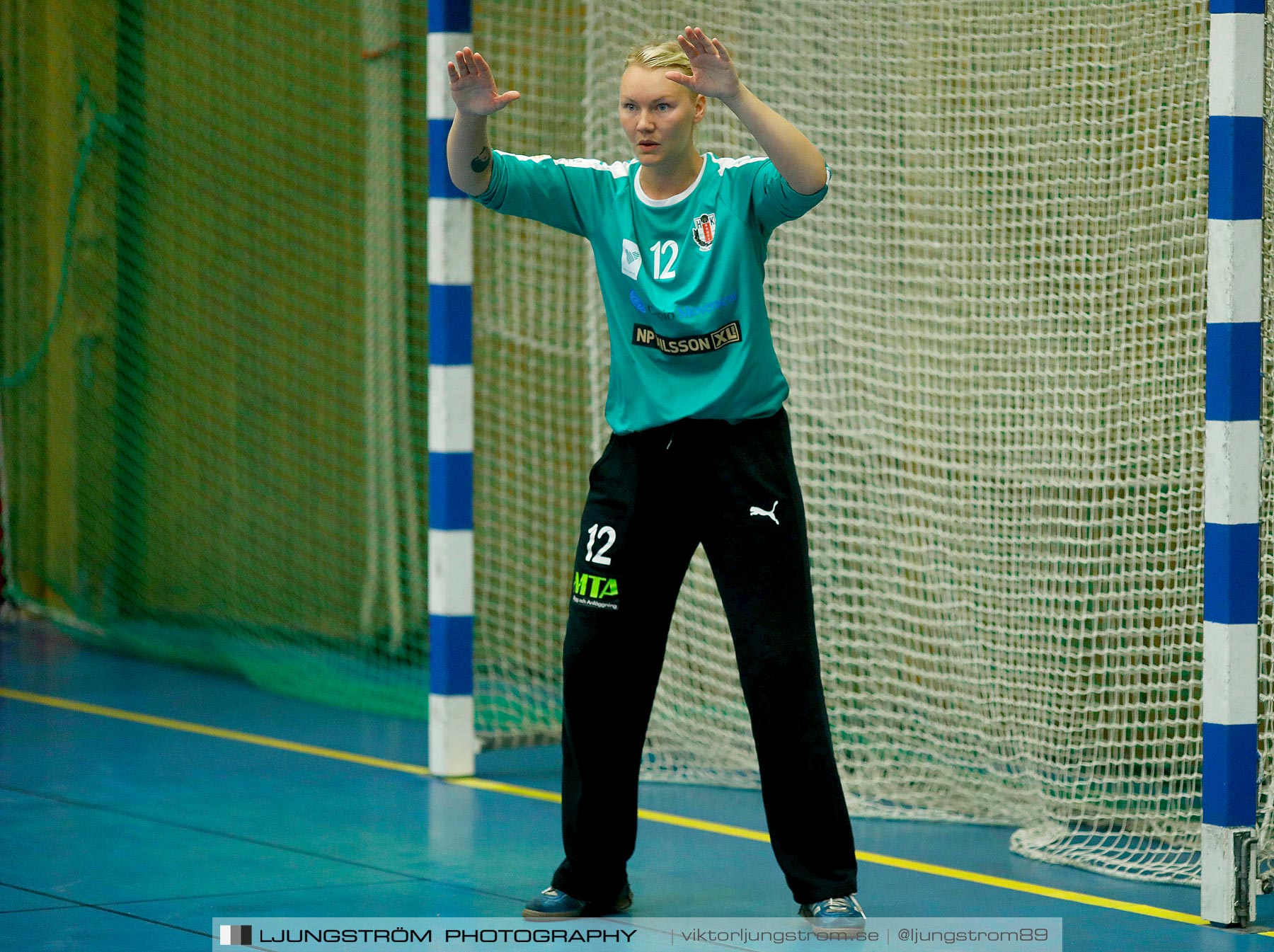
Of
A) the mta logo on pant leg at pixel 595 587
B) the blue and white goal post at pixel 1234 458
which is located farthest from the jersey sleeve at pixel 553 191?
the blue and white goal post at pixel 1234 458

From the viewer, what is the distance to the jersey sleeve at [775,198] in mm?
3674

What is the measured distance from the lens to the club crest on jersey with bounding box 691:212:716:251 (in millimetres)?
3787

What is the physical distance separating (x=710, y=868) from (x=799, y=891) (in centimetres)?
70

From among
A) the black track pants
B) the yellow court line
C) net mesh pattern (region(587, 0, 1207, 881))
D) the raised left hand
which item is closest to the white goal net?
net mesh pattern (region(587, 0, 1207, 881))

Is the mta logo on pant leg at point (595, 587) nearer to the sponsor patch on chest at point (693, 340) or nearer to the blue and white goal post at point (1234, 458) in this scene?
the sponsor patch on chest at point (693, 340)

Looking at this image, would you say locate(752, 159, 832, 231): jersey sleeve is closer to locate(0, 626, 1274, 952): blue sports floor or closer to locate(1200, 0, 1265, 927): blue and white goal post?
locate(1200, 0, 1265, 927): blue and white goal post

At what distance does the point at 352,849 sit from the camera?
4.73 meters

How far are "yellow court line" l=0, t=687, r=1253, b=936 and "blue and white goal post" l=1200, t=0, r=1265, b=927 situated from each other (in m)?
0.19

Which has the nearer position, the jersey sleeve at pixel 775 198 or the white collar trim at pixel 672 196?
the jersey sleeve at pixel 775 198

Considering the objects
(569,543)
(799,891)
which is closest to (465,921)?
(799,891)

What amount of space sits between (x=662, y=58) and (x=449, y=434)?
6.99ft

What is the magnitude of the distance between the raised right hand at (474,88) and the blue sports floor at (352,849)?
5.71ft

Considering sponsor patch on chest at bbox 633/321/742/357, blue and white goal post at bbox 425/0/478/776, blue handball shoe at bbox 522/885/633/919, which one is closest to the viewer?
sponsor patch on chest at bbox 633/321/742/357

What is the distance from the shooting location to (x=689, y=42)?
346cm
